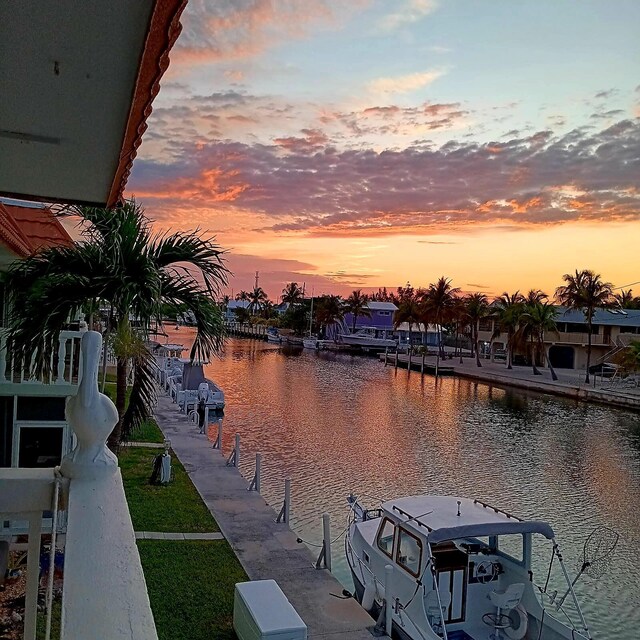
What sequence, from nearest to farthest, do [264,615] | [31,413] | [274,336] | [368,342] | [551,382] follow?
[264,615] < [31,413] < [551,382] < [368,342] < [274,336]

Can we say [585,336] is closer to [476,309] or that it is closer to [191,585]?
[476,309]

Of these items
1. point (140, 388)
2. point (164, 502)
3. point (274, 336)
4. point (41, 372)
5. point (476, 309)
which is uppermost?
point (476, 309)

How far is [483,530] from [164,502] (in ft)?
24.2

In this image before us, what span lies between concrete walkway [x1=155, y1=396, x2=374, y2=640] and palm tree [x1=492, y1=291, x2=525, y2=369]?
43.8 m

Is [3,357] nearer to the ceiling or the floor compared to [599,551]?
nearer to the ceiling

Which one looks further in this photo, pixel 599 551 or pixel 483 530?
pixel 599 551

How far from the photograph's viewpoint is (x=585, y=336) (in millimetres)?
59250

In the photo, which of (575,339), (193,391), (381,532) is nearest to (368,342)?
(575,339)

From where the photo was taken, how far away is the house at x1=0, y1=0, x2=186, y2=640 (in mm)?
1650

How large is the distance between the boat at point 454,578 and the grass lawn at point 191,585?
2.37 m

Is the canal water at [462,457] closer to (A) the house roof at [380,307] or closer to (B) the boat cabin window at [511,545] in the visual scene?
(B) the boat cabin window at [511,545]

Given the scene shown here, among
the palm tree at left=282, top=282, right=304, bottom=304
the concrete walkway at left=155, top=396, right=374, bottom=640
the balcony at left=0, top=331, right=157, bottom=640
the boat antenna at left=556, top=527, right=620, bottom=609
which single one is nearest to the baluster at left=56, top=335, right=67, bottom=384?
the concrete walkway at left=155, top=396, right=374, bottom=640

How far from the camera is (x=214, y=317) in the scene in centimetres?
1112

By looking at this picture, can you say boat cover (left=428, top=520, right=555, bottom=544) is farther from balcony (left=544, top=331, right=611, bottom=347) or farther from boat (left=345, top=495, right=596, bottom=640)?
balcony (left=544, top=331, right=611, bottom=347)
